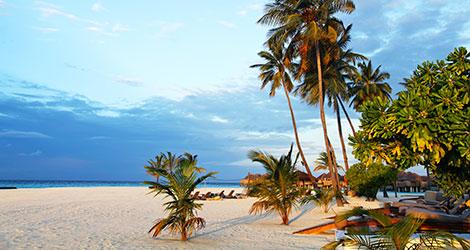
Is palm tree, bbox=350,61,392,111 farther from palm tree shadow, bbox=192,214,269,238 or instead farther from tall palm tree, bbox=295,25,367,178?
palm tree shadow, bbox=192,214,269,238

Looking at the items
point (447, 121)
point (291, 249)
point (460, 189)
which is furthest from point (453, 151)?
point (291, 249)

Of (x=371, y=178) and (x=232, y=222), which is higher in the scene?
(x=371, y=178)

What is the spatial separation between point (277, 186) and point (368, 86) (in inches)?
956

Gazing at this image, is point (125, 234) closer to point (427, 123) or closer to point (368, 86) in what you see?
point (427, 123)

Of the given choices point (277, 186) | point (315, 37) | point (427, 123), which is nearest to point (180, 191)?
point (277, 186)

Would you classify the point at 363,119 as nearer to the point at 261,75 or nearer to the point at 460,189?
the point at 460,189

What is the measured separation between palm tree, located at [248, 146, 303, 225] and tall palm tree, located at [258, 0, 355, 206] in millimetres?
8251

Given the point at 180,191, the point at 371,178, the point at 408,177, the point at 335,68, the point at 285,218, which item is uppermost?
the point at 335,68

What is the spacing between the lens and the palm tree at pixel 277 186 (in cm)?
1066

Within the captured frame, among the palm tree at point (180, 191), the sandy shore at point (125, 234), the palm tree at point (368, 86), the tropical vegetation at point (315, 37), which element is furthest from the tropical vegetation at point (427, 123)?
the palm tree at point (368, 86)

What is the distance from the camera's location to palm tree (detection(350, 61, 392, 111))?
105 feet

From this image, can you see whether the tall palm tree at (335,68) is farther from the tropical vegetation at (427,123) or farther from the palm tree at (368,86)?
the tropical vegetation at (427,123)

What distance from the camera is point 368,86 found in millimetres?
32156

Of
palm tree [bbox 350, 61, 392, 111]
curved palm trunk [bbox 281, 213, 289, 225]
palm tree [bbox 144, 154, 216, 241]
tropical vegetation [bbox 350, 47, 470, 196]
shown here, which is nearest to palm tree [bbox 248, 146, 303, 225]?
curved palm trunk [bbox 281, 213, 289, 225]
